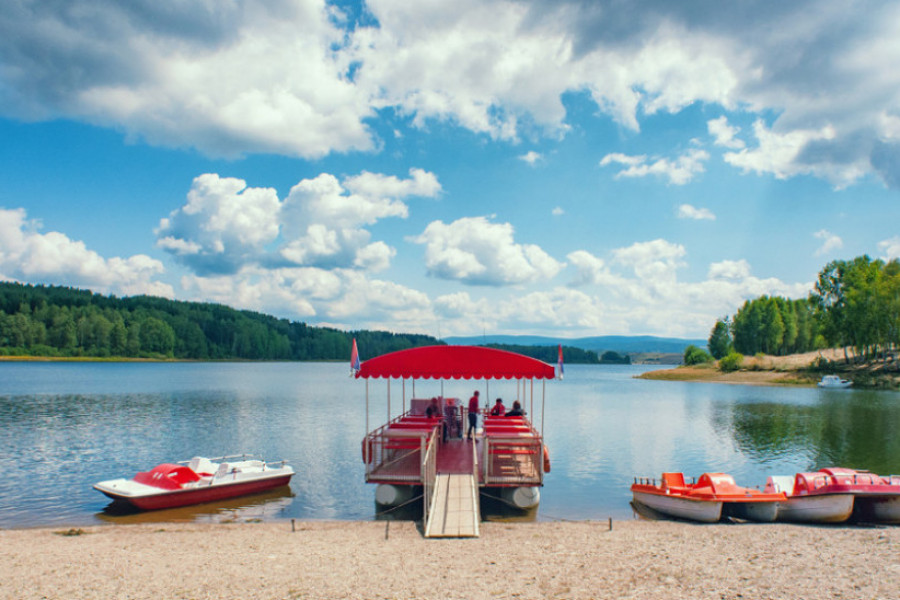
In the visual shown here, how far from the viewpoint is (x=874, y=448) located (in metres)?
29.2

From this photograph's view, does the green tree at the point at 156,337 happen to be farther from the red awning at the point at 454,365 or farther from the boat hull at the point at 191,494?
the red awning at the point at 454,365

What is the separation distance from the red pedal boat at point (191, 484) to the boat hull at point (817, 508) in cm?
1524

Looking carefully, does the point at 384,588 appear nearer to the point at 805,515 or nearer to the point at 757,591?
the point at 757,591

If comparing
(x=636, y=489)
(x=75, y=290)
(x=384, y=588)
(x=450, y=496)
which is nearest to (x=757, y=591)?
(x=384, y=588)

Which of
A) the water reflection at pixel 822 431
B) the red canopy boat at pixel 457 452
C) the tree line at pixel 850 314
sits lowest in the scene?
the water reflection at pixel 822 431

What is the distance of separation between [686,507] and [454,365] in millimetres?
7490

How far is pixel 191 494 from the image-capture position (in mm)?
17641

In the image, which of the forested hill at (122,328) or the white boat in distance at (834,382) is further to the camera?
the forested hill at (122,328)

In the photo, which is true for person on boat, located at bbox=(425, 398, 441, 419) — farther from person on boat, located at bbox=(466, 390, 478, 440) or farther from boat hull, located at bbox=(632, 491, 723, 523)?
boat hull, located at bbox=(632, 491, 723, 523)

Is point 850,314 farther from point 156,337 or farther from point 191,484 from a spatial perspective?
A: point 156,337

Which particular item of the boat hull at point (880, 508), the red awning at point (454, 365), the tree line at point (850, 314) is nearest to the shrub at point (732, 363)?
the tree line at point (850, 314)

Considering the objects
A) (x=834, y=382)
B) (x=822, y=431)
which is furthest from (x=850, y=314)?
(x=822, y=431)

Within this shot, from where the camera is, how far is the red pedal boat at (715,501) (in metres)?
15.2

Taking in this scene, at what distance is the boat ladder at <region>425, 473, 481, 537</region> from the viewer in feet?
40.3
